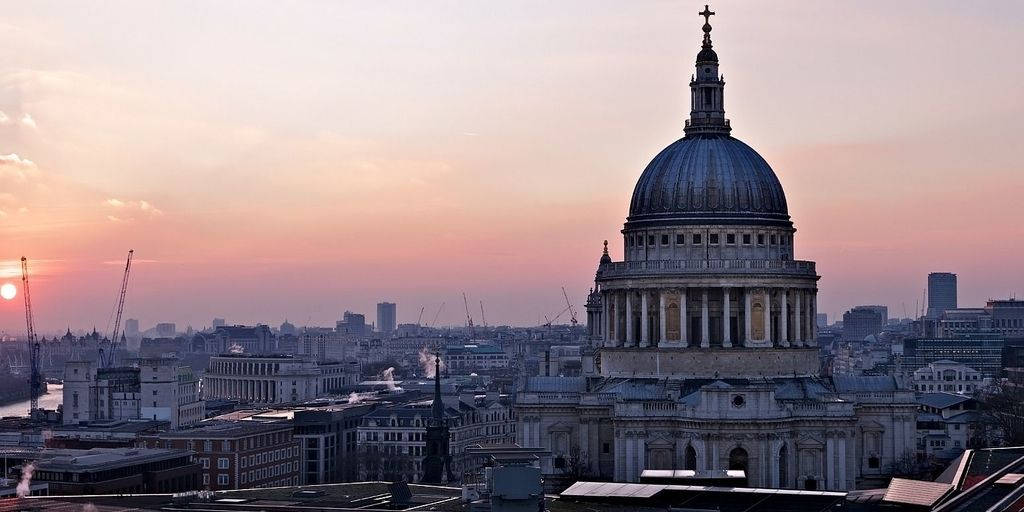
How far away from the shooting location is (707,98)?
169500 millimetres

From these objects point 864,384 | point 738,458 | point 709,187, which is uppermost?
point 709,187

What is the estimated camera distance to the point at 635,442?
157m

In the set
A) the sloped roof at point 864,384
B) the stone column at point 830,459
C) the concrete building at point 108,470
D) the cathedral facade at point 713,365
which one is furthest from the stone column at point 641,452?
the concrete building at point 108,470

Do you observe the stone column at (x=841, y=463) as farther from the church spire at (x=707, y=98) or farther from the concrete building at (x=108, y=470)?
the concrete building at (x=108, y=470)

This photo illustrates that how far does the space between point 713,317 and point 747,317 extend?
Answer: 8.73ft

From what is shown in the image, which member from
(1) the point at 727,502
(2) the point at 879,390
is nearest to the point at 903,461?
(2) the point at 879,390

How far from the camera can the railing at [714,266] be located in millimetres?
161500

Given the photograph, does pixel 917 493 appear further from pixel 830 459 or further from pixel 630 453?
→ pixel 630 453

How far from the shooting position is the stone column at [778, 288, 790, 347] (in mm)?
162875

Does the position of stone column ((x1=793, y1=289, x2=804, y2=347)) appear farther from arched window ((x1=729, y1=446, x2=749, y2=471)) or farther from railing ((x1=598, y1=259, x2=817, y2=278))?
arched window ((x1=729, y1=446, x2=749, y2=471))

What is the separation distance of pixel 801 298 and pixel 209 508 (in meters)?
60.1

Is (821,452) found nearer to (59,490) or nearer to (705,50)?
(705,50)

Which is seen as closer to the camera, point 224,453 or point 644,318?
point 644,318

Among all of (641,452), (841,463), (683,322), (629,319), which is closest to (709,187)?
(683,322)
